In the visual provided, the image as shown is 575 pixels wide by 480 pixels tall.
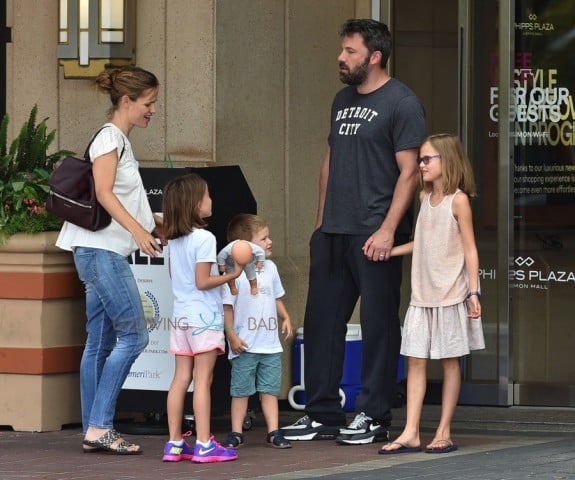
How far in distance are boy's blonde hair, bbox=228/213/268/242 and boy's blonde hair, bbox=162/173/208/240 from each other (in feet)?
1.57

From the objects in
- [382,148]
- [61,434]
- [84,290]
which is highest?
[382,148]

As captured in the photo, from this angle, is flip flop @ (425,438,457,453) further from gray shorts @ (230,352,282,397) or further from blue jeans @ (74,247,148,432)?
blue jeans @ (74,247,148,432)

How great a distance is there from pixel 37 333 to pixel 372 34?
2408 millimetres

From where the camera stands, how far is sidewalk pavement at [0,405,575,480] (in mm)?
6863

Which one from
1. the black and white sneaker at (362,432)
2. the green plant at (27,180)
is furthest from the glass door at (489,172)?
the green plant at (27,180)

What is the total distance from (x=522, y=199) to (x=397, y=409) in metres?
1.48

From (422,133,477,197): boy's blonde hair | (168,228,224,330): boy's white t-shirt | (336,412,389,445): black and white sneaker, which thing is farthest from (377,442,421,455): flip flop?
(422,133,477,197): boy's blonde hair

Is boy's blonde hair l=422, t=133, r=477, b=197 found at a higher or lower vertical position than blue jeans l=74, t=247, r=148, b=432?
higher

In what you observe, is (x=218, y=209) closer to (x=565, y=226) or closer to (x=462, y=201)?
(x=462, y=201)

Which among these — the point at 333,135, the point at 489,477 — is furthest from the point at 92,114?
the point at 489,477

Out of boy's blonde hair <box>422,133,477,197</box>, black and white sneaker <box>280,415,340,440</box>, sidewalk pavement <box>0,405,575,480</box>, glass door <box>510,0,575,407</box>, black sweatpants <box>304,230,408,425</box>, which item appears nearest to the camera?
sidewalk pavement <box>0,405,575,480</box>

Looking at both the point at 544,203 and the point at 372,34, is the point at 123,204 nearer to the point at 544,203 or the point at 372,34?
the point at 372,34

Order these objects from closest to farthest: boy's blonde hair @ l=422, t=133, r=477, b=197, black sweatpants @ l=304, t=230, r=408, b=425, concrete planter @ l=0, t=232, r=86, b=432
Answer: boy's blonde hair @ l=422, t=133, r=477, b=197 < black sweatpants @ l=304, t=230, r=408, b=425 < concrete planter @ l=0, t=232, r=86, b=432

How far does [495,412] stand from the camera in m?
9.37
